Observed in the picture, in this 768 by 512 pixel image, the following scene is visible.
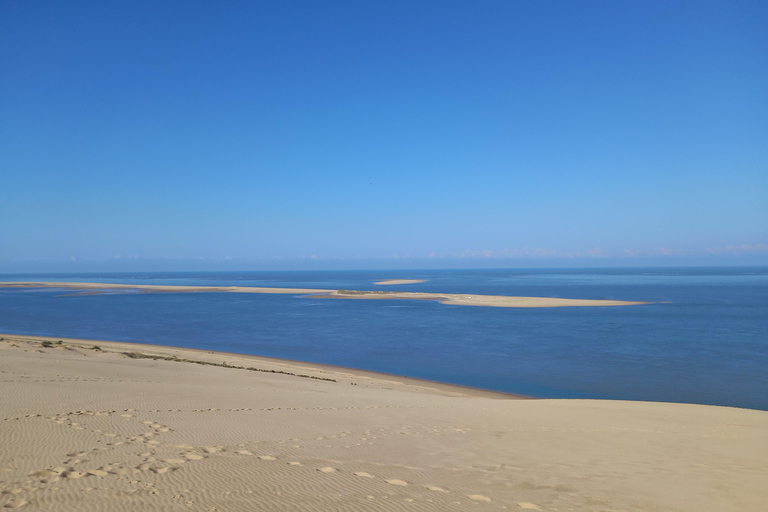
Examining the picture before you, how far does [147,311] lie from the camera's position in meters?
53.8

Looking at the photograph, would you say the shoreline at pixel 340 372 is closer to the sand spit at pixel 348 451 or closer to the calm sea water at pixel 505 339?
the calm sea water at pixel 505 339

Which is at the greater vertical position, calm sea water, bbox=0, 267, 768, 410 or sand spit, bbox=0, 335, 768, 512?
sand spit, bbox=0, 335, 768, 512

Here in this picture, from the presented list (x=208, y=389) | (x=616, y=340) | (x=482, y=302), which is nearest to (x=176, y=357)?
(x=208, y=389)

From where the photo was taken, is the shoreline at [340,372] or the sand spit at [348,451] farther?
the shoreline at [340,372]

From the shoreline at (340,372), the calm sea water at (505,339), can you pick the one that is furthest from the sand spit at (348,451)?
the calm sea water at (505,339)

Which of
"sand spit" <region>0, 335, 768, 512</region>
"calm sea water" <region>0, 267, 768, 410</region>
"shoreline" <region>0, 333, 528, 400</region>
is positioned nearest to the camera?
"sand spit" <region>0, 335, 768, 512</region>

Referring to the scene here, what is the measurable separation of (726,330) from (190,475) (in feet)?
136

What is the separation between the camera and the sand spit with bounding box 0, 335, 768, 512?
19.0 feet

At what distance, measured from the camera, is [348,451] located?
810cm

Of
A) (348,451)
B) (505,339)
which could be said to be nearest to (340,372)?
(348,451)

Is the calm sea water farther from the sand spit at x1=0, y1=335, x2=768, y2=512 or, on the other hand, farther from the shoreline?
the sand spit at x1=0, y1=335, x2=768, y2=512

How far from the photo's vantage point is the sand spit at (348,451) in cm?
578

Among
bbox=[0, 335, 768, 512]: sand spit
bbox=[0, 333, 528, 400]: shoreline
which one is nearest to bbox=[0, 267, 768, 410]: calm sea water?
bbox=[0, 333, 528, 400]: shoreline

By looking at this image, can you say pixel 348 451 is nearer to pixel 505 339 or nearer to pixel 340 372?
pixel 340 372
